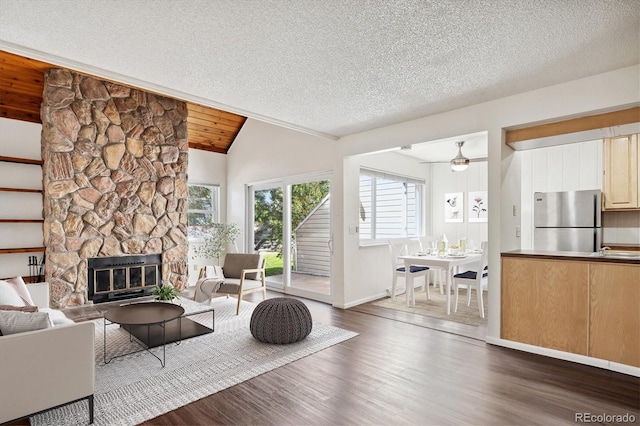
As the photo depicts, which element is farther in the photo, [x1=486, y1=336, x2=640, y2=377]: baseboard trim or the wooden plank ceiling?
the wooden plank ceiling

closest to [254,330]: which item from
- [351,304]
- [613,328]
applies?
[351,304]

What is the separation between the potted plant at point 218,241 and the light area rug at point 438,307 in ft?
10.3

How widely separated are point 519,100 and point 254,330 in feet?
11.5

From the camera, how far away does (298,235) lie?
5.89 m

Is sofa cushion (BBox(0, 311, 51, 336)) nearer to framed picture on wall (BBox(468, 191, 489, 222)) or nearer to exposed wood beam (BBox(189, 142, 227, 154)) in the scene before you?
exposed wood beam (BBox(189, 142, 227, 154))

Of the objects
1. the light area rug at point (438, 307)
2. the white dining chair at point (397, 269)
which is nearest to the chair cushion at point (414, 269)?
the white dining chair at point (397, 269)

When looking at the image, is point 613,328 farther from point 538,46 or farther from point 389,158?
point 389,158

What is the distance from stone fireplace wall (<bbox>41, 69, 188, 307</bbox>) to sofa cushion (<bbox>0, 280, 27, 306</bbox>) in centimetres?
205

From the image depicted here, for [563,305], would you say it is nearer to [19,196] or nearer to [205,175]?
[205,175]

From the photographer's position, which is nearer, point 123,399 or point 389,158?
point 123,399

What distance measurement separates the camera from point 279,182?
6.19 meters

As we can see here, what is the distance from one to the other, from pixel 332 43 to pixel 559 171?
15.3ft

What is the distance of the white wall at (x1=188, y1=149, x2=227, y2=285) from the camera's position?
6727 millimetres

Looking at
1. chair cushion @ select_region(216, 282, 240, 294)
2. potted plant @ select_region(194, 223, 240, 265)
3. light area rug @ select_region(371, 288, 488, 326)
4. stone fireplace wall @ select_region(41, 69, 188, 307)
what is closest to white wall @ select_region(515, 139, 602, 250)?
light area rug @ select_region(371, 288, 488, 326)
